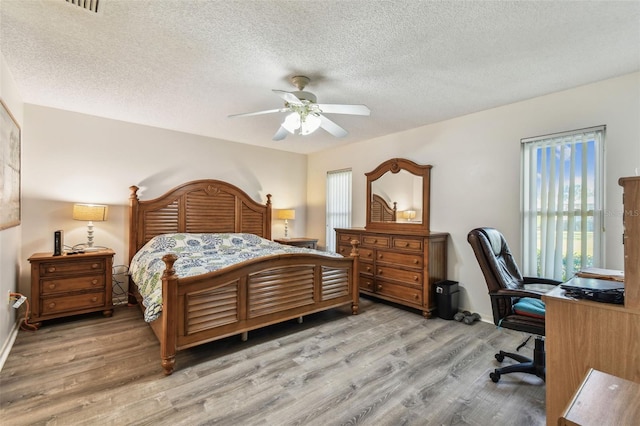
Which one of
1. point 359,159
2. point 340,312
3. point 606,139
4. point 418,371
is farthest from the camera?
point 359,159

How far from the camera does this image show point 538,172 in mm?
3033

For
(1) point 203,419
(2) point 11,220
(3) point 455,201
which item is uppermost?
(3) point 455,201

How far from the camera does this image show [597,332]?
1.42 metres

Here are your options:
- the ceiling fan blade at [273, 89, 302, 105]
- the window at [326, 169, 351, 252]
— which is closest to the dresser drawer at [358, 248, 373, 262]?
the window at [326, 169, 351, 252]

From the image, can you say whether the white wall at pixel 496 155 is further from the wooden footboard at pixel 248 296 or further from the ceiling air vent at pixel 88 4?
the ceiling air vent at pixel 88 4

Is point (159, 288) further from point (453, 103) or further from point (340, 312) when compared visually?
point (453, 103)

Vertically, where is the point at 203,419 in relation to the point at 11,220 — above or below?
below

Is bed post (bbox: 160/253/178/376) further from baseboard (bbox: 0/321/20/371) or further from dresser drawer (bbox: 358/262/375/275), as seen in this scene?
dresser drawer (bbox: 358/262/375/275)

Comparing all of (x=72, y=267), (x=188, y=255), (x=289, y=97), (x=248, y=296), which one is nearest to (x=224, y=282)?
(x=248, y=296)

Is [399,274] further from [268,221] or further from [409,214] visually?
[268,221]

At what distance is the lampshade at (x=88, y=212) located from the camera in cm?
336

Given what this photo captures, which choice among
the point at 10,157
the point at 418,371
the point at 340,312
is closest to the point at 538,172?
the point at 418,371

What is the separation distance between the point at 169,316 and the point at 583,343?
8.48 ft

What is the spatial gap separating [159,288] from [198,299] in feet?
1.08
